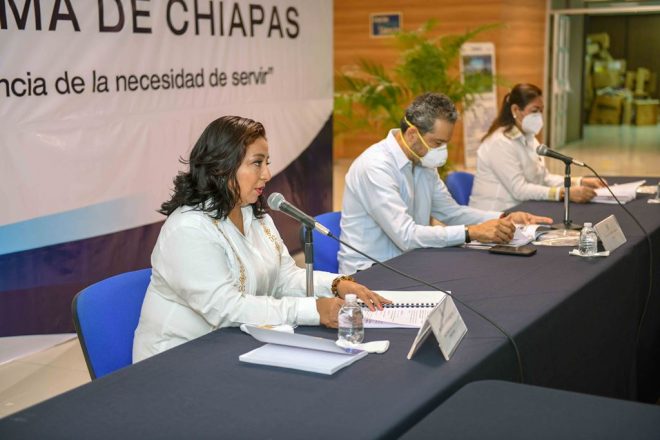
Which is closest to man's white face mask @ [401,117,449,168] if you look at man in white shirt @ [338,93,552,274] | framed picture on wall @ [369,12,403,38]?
man in white shirt @ [338,93,552,274]

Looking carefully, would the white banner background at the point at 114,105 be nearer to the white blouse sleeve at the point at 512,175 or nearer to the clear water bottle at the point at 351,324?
the white blouse sleeve at the point at 512,175

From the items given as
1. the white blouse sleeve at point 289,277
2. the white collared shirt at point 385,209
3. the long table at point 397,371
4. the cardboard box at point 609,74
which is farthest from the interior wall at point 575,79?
the white blouse sleeve at point 289,277

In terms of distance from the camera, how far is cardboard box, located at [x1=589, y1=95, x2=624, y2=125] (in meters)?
17.4

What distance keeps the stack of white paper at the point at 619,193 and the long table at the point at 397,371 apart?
1.29 metres

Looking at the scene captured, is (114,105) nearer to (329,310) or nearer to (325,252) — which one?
(325,252)

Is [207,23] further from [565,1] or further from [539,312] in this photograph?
[565,1]

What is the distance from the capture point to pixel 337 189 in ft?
31.9

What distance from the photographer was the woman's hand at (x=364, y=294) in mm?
2480

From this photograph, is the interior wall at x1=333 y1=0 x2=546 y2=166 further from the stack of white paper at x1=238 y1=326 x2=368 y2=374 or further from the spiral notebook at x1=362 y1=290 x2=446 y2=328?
the stack of white paper at x1=238 y1=326 x2=368 y2=374

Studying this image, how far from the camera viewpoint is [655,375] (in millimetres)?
3826

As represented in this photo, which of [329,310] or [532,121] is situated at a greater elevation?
[532,121]

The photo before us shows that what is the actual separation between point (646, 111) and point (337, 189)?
976cm

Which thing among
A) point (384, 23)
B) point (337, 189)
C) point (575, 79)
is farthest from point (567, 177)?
point (575, 79)

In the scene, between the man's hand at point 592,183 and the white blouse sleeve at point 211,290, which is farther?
the man's hand at point 592,183
